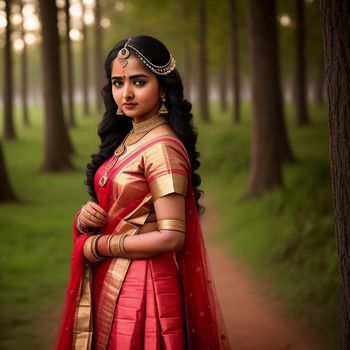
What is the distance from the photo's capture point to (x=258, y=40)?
432 inches

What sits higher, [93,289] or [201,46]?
[201,46]

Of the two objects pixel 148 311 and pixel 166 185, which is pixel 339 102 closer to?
pixel 166 185

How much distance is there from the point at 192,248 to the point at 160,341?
49cm

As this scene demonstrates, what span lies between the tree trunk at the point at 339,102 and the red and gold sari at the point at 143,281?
0.83m

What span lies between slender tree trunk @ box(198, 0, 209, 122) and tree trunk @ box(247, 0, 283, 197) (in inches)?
431

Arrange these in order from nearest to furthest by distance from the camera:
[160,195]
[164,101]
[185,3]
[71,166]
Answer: [160,195]
[164,101]
[71,166]
[185,3]

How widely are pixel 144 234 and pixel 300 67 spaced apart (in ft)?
57.6

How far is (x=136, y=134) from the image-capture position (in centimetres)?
313

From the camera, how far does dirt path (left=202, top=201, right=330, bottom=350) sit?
218 inches

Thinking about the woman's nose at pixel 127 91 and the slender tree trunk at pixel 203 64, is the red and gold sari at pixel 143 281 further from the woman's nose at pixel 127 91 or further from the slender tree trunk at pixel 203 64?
the slender tree trunk at pixel 203 64

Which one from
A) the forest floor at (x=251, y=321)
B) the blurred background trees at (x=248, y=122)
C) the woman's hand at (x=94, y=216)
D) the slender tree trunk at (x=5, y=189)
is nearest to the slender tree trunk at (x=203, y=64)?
the blurred background trees at (x=248, y=122)

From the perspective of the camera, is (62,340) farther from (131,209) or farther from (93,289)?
(131,209)

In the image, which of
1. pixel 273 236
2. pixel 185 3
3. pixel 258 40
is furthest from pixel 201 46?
pixel 273 236

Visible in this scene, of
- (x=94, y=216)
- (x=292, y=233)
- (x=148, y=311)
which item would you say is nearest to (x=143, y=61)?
(x=94, y=216)
